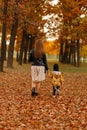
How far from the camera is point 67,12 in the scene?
43938 mm

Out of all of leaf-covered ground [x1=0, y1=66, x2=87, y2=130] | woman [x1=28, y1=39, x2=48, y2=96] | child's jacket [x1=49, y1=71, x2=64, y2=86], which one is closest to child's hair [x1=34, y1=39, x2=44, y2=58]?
woman [x1=28, y1=39, x2=48, y2=96]

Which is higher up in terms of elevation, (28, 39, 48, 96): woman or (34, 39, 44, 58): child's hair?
(34, 39, 44, 58): child's hair

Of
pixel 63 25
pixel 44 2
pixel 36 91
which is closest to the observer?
pixel 36 91

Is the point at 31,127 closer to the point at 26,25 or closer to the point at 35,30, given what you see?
the point at 26,25

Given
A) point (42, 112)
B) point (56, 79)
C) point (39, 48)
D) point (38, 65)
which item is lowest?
point (42, 112)

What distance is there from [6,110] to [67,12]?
32372 mm

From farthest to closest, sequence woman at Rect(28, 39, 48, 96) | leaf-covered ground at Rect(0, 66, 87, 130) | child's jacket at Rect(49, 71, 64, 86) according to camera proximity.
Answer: child's jacket at Rect(49, 71, 64, 86) → woman at Rect(28, 39, 48, 96) → leaf-covered ground at Rect(0, 66, 87, 130)

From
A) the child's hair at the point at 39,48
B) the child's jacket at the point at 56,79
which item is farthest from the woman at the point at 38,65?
the child's jacket at the point at 56,79

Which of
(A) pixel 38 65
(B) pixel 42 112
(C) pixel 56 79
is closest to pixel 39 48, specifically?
(A) pixel 38 65

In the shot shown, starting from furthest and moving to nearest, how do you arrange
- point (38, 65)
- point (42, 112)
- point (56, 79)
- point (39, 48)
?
point (56, 79)
point (38, 65)
point (39, 48)
point (42, 112)

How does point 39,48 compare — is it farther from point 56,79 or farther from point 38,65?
point 56,79

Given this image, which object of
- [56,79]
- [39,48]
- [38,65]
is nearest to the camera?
[39,48]

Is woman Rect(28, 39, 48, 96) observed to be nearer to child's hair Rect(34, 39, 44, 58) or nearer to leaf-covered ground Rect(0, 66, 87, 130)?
child's hair Rect(34, 39, 44, 58)

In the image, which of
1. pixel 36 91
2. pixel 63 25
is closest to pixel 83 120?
pixel 36 91
